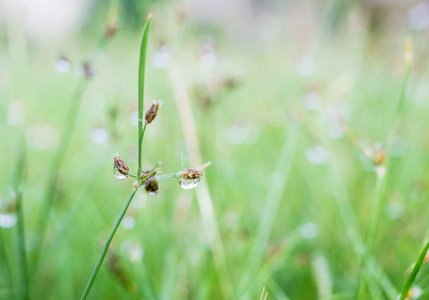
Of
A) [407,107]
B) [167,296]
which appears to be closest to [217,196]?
[167,296]

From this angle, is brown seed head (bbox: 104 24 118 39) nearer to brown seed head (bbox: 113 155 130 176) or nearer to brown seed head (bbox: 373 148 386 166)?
brown seed head (bbox: 113 155 130 176)

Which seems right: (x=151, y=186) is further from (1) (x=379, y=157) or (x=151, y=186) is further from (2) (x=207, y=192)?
(2) (x=207, y=192)

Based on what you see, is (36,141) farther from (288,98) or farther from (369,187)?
(369,187)

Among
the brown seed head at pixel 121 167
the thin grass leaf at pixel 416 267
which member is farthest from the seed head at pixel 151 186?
the thin grass leaf at pixel 416 267

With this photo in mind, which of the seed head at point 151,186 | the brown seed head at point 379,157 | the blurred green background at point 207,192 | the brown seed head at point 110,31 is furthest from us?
the blurred green background at point 207,192

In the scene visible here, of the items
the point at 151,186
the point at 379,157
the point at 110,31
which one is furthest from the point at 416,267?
the point at 110,31

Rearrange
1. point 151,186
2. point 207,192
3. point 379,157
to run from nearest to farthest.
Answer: point 151,186, point 379,157, point 207,192

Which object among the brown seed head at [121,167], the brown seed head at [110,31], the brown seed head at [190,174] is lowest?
the brown seed head at [190,174]

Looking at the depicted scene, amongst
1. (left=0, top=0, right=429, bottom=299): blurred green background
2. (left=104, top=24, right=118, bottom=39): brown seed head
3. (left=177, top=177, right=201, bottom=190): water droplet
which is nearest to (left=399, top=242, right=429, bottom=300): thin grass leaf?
(left=0, top=0, right=429, bottom=299): blurred green background

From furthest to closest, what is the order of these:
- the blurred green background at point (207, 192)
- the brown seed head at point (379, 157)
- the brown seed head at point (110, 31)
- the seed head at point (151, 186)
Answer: the blurred green background at point (207, 192) → the brown seed head at point (110, 31) → the brown seed head at point (379, 157) → the seed head at point (151, 186)

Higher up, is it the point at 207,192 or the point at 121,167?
the point at 207,192

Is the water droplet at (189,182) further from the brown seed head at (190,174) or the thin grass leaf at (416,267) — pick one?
the thin grass leaf at (416,267)
